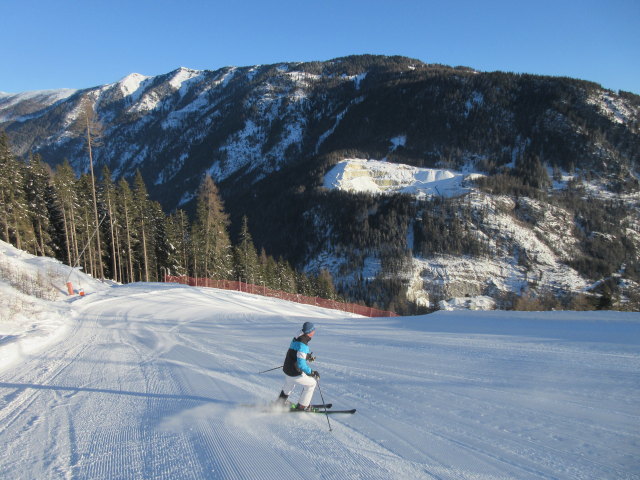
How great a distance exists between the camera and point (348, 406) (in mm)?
6270

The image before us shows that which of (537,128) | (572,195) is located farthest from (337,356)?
(537,128)

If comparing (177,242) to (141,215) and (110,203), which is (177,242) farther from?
(110,203)

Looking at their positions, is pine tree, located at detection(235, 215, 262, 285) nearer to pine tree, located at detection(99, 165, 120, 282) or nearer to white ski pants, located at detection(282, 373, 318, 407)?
pine tree, located at detection(99, 165, 120, 282)

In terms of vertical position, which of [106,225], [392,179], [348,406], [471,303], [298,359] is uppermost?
[392,179]

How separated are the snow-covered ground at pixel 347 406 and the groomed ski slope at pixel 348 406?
0.03 m

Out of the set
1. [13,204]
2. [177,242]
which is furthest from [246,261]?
[13,204]

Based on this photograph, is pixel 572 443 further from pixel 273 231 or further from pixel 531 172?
pixel 531 172

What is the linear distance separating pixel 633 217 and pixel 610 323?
161844mm

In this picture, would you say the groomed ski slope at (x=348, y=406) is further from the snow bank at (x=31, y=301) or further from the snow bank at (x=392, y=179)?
the snow bank at (x=392, y=179)

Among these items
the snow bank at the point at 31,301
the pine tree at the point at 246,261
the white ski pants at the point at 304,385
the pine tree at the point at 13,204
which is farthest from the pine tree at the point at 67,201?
the white ski pants at the point at 304,385

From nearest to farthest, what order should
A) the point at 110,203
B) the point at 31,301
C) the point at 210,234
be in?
the point at 31,301 < the point at 110,203 < the point at 210,234

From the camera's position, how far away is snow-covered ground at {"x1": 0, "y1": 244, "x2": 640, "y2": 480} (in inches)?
172

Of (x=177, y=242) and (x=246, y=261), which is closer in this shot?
(x=177, y=242)

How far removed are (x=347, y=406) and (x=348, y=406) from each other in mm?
17
